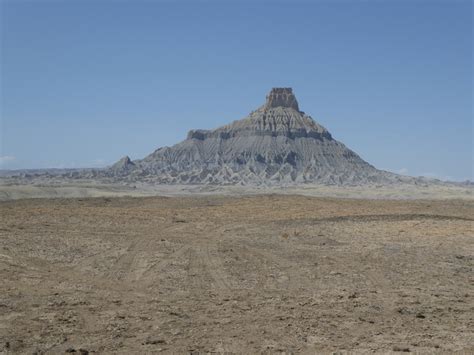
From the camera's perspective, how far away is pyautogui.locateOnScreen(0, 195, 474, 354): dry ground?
30.6 ft

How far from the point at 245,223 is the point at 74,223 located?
9885 millimetres

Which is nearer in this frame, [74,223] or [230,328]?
[230,328]

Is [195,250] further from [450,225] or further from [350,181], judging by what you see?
[350,181]

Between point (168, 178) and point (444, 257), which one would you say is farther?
point (168, 178)

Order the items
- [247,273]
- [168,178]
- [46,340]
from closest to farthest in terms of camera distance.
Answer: [46,340] < [247,273] < [168,178]

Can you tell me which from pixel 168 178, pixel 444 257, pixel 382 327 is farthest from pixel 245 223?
pixel 168 178

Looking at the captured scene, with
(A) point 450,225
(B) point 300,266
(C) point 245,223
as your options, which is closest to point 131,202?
(C) point 245,223

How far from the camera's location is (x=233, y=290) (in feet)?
44.1

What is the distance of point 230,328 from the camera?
9922 mm

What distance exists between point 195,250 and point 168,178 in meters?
148

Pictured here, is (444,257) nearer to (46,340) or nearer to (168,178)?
(46,340)

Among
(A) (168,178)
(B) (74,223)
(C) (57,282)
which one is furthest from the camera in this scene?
(A) (168,178)

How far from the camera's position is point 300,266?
17203mm

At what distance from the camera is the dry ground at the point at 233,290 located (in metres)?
9.31
